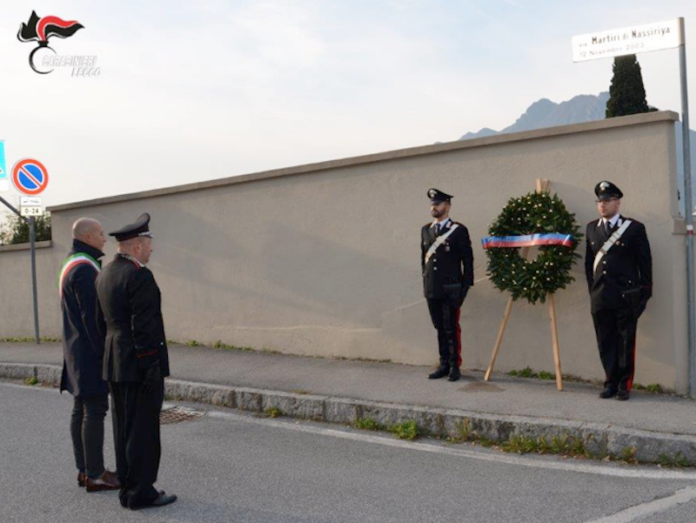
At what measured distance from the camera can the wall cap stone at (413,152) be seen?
283 inches

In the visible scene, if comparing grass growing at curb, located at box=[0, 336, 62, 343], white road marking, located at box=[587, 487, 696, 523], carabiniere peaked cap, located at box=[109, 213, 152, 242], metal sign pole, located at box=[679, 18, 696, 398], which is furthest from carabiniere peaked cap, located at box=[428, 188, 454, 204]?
grass growing at curb, located at box=[0, 336, 62, 343]

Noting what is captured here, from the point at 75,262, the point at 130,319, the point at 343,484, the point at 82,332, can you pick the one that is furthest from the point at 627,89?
the point at 130,319

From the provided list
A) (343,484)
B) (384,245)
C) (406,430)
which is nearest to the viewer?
(343,484)

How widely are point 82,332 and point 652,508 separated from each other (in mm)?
4092

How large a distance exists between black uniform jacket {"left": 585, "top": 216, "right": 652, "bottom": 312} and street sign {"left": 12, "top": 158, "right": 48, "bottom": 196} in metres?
9.61

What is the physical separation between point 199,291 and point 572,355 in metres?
5.82

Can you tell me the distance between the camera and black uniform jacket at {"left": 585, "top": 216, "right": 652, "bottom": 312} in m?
6.77

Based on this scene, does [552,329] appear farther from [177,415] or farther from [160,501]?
[160,501]

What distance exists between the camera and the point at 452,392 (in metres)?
7.39

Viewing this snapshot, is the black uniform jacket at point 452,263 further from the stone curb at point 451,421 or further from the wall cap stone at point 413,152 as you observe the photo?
the stone curb at point 451,421

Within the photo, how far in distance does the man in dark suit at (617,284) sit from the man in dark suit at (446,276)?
1379 millimetres

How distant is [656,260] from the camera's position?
7.13 m

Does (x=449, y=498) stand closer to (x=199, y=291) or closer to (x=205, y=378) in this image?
(x=205, y=378)

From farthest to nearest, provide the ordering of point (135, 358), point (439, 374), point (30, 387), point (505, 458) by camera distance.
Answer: point (30, 387)
point (439, 374)
point (505, 458)
point (135, 358)
